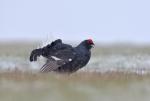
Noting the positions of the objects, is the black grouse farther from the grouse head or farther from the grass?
the grass

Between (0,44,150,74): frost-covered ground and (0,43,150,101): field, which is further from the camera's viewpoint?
(0,44,150,74): frost-covered ground

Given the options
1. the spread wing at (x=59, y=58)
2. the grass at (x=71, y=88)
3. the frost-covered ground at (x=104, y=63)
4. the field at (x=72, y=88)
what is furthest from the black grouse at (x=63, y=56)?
the grass at (x=71, y=88)

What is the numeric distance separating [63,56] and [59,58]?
14 centimetres

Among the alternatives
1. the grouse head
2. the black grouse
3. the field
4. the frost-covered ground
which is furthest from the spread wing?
the field

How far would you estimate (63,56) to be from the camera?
1834 centimetres

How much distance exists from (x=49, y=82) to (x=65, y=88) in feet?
2.28

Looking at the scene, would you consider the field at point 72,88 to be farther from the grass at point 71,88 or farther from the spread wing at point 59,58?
the spread wing at point 59,58

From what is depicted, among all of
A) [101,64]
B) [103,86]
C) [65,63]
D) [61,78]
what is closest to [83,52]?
[65,63]

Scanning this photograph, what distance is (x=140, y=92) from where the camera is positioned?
1334 centimetres

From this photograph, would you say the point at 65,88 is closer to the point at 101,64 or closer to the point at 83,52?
the point at 83,52

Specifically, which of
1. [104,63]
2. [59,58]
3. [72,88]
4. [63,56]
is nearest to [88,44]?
[63,56]

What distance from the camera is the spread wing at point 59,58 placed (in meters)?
17.9

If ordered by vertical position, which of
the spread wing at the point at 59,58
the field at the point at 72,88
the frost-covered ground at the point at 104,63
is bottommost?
the frost-covered ground at the point at 104,63

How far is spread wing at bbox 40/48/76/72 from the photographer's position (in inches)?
705
